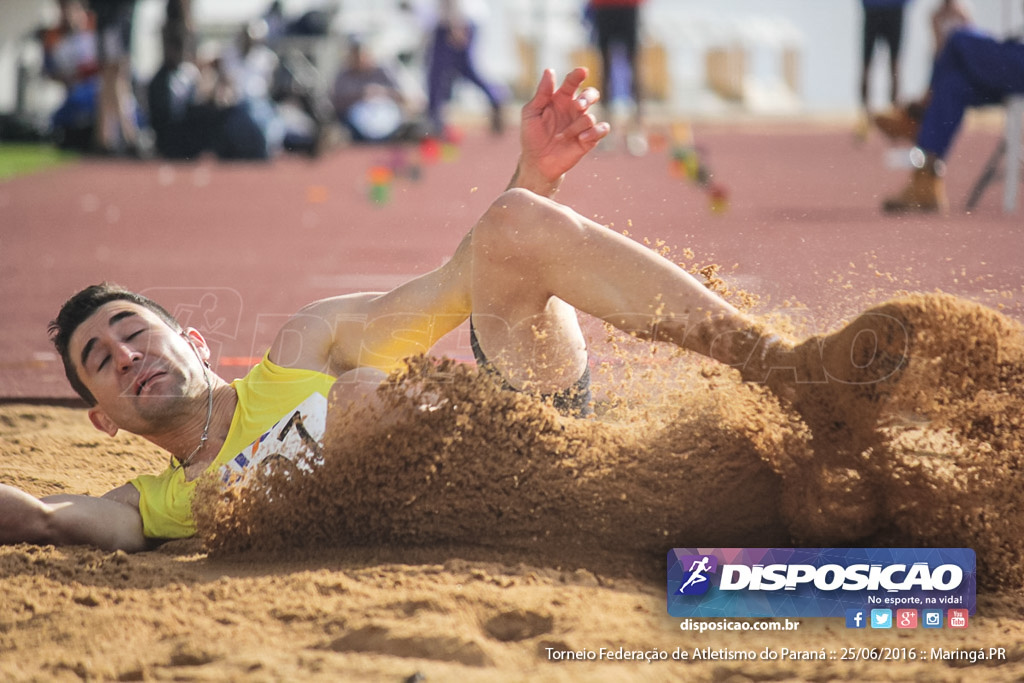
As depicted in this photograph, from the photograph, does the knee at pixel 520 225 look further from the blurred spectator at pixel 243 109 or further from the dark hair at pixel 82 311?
the blurred spectator at pixel 243 109

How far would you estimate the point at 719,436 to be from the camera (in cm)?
249

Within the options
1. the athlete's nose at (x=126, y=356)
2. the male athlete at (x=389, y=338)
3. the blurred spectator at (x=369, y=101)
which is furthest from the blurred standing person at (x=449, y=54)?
the athlete's nose at (x=126, y=356)

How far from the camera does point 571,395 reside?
2.71 metres

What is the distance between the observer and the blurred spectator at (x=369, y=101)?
14.3 meters

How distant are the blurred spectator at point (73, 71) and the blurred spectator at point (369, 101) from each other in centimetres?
304

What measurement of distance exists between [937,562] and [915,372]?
0.40m

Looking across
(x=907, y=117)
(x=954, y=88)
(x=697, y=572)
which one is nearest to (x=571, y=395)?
(x=697, y=572)

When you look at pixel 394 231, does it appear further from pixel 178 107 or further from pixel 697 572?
pixel 697 572

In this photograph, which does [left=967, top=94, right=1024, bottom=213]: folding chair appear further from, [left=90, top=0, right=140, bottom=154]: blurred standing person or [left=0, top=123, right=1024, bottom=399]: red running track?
[left=90, top=0, right=140, bottom=154]: blurred standing person

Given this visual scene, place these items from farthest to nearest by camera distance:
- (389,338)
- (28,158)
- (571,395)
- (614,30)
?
1. (614,30)
2. (28,158)
3. (389,338)
4. (571,395)

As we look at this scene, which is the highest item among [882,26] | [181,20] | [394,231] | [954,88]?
[181,20]

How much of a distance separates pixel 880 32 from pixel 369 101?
5.97 m

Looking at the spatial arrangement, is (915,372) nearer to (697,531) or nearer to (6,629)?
(697,531)

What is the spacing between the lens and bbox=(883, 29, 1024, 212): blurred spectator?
6777 millimetres
